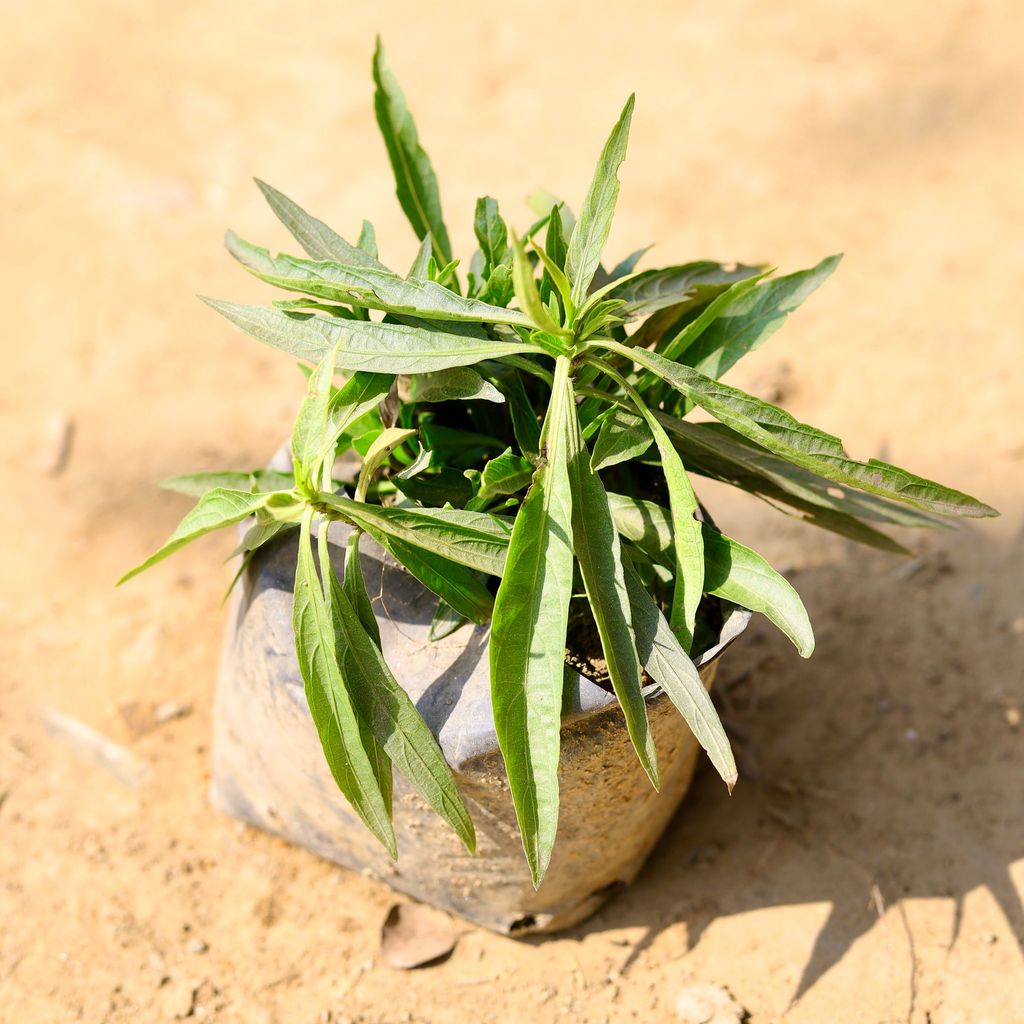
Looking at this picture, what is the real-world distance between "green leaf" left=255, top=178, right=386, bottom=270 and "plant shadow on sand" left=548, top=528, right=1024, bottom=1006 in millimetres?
1051

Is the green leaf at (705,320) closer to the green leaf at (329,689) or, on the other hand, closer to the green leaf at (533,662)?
the green leaf at (533,662)

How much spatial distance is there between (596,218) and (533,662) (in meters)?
0.50

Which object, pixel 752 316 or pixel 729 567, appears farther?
pixel 752 316

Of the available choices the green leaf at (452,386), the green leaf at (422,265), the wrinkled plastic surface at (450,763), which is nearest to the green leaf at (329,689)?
the wrinkled plastic surface at (450,763)

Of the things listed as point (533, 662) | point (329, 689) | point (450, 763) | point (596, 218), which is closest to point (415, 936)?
point (450, 763)

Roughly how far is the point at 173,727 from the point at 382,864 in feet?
1.91

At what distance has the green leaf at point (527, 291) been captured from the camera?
3.31ft

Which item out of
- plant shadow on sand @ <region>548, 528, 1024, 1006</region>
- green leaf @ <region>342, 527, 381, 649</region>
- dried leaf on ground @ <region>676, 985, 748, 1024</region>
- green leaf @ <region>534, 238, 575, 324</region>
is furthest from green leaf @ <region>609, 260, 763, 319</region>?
dried leaf on ground @ <region>676, 985, 748, 1024</region>

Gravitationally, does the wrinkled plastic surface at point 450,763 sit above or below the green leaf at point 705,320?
below

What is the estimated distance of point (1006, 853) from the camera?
1750mm

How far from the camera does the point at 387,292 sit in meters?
1.27

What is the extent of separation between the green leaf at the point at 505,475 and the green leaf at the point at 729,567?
5.5 inches

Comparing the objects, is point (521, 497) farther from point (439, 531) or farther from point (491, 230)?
point (491, 230)

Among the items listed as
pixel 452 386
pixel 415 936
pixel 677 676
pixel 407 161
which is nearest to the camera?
pixel 677 676
